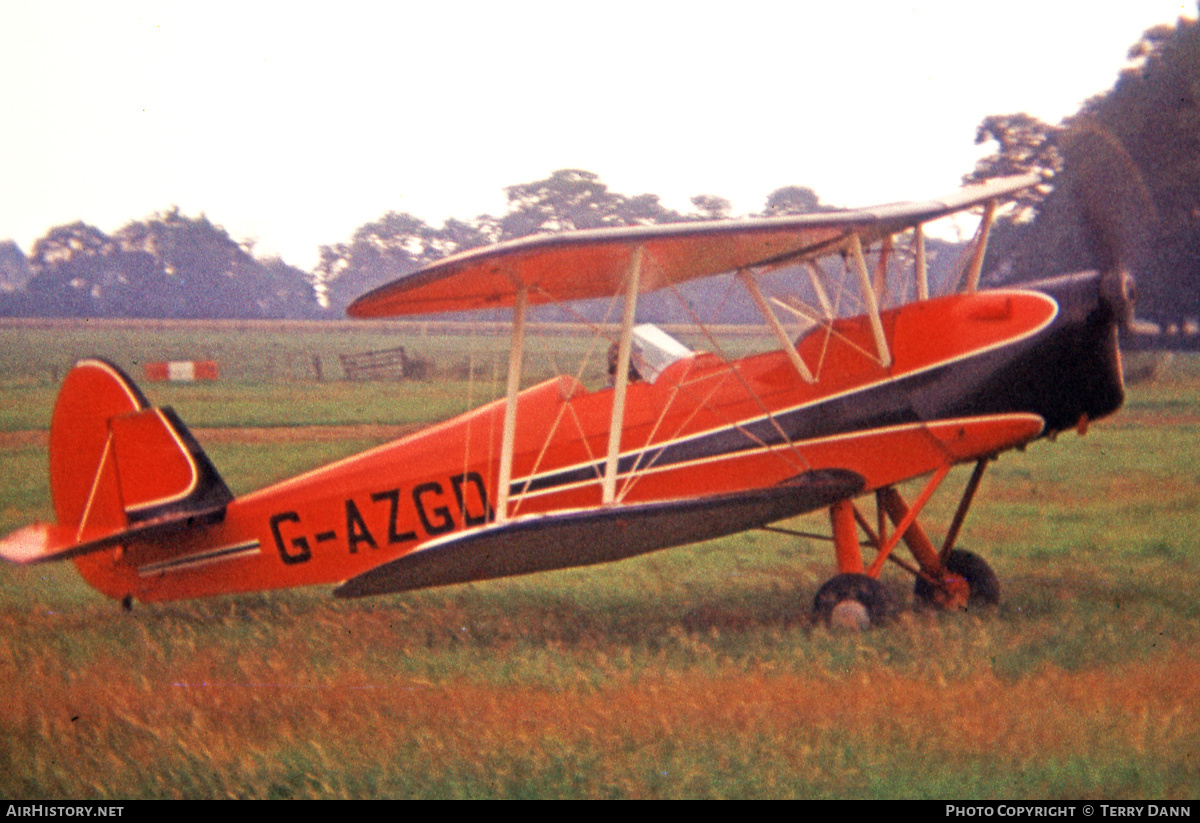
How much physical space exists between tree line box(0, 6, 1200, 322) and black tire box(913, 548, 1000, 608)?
1.83 metres


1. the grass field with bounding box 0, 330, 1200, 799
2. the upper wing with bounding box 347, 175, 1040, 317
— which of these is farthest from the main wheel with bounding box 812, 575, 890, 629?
the upper wing with bounding box 347, 175, 1040, 317

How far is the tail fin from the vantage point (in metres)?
6.38

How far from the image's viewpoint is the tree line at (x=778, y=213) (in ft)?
29.7

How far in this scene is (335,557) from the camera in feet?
20.4

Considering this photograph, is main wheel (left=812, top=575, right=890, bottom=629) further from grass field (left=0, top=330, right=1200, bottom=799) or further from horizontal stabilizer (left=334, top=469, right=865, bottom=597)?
horizontal stabilizer (left=334, top=469, right=865, bottom=597)

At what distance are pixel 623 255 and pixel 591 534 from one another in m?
1.42

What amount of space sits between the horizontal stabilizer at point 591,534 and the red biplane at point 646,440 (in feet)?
0.05

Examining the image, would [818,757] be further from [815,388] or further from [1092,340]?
[1092,340]

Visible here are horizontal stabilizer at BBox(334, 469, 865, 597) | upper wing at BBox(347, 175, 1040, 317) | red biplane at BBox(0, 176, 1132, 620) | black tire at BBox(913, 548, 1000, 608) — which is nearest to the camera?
upper wing at BBox(347, 175, 1040, 317)


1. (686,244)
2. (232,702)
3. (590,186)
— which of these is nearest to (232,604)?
(232,702)

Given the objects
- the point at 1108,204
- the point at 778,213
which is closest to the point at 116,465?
the point at 778,213

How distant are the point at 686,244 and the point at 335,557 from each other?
8.97ft

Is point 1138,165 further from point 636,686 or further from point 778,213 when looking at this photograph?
point 636,686

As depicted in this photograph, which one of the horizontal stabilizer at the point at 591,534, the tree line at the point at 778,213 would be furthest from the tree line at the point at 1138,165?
the horizontal stabilizer at the point at 591,534
